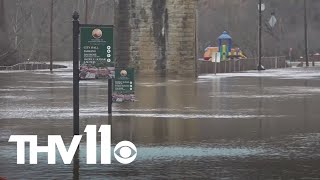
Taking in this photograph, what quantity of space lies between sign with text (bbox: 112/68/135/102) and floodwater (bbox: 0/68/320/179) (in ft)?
1.33

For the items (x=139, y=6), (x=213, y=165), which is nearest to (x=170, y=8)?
(x=139, y=6)

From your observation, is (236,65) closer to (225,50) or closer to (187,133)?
(225,50)

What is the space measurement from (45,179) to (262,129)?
710 cm

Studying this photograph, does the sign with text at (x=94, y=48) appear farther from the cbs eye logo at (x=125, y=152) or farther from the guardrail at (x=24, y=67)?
the guardrail at (x=24, y=67)

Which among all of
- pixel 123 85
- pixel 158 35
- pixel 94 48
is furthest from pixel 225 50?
pixel 94 48

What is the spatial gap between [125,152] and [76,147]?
3.14 ft

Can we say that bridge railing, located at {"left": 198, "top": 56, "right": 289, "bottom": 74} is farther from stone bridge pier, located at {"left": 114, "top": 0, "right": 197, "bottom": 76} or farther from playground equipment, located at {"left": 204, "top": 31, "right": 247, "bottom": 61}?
stone bridge pier, located at {"left": 114, "top": 0, "right": 197, "bottom": 76}

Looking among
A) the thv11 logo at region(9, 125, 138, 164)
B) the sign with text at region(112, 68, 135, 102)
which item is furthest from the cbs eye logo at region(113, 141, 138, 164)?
the sign with text at region(112, 68, 135, 102)

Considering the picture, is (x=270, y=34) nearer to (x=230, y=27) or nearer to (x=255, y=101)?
(x=230, y=27)

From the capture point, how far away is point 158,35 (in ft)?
167

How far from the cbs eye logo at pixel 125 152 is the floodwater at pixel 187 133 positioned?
0.41 ft

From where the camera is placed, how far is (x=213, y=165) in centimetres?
1101

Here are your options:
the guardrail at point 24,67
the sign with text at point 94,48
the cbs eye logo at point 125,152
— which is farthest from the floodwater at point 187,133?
the guardrail at point 24,67

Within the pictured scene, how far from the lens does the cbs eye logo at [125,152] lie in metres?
11.5
